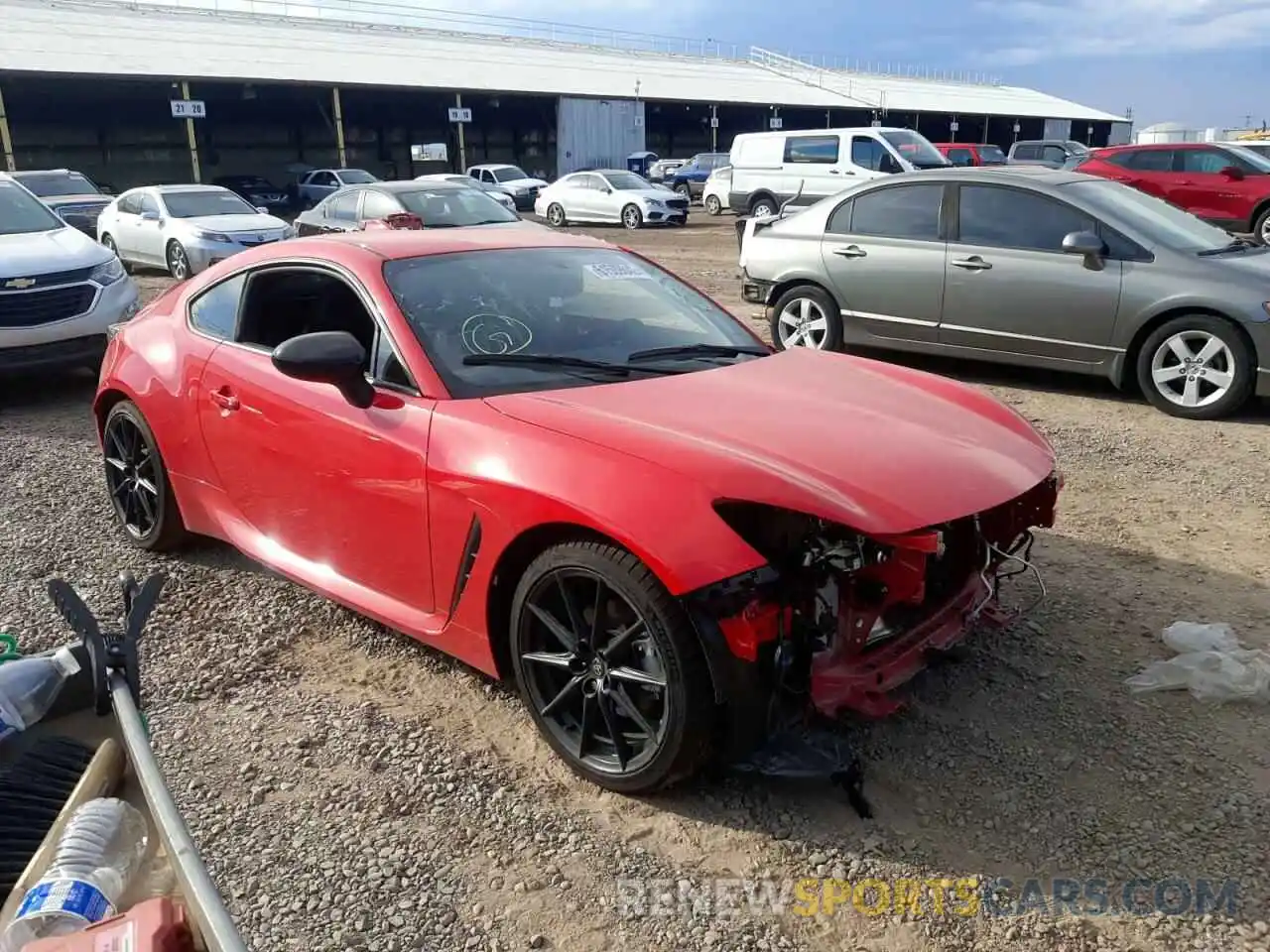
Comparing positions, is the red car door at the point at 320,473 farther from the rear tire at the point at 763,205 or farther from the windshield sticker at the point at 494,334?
the rear tire at the point at 763,205

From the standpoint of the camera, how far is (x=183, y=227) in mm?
15445

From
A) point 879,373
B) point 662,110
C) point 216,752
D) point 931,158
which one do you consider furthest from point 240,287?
point 662,110

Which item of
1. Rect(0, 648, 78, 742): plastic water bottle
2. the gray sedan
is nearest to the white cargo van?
the gray sedan

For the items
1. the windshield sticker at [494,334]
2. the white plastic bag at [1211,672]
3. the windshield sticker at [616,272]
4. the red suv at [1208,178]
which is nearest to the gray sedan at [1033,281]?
the white plastic bag at [1211,672]

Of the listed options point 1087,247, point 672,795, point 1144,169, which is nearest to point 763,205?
point 1144,169

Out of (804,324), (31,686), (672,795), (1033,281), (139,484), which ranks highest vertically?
(1033,281)

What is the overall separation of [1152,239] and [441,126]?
Answer: 145 ft

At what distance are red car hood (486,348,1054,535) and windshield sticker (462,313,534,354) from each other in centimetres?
30

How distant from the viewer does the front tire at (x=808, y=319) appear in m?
8.34

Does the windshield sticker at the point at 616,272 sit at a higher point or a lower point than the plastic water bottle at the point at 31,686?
higher

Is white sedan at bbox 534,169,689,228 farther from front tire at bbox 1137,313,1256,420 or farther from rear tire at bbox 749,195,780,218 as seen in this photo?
front tire at bbox 1137,313,1256,420

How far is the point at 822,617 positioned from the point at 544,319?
4.94 feet

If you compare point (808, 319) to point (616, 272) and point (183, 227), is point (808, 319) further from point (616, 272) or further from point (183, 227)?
point (183, 227)

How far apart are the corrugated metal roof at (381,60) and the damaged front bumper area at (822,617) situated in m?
33.8
